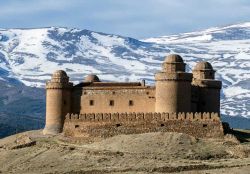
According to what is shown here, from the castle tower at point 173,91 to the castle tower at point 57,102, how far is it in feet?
36.9

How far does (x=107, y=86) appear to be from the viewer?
105m

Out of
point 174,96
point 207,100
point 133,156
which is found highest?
point 174,96

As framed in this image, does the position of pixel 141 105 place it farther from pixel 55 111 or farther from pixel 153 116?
pixel 55 111

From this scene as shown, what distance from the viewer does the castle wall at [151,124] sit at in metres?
91.9

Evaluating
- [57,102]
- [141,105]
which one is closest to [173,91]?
[141,105]

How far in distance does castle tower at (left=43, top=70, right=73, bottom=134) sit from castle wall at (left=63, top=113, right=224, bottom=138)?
782 cm

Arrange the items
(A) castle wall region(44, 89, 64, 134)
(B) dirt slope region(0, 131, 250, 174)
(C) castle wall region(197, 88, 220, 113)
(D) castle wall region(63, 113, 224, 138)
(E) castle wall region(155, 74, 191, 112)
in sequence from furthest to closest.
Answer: (C) castle wall region(197, 88, 220, 113) < (A) castle wall region(44, 89, 64, 134) < (E) castle wall region(155, 74, 191, 112) < (D) castle wall region(63, 113, 224, 138) < (B) dirt slope region(0, 131, 250, 174)

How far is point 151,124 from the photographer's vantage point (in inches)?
3659

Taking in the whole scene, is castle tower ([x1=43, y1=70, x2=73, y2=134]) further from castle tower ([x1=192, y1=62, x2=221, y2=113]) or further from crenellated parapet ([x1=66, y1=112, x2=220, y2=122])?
castle tower ([x1=192, y1=62, x2=221, y2=113])

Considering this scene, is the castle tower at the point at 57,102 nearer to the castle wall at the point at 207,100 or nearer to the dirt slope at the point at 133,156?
the dirt slope at the point at 133,156

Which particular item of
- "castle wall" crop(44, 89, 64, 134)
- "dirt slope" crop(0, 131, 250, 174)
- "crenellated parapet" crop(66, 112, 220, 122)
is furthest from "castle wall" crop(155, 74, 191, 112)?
"castle wall" crop(44, 89, 64, 134)

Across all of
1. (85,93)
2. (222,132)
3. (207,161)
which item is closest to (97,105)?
(85,93)

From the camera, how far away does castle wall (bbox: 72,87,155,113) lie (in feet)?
333

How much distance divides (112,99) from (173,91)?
8640 millimetres
